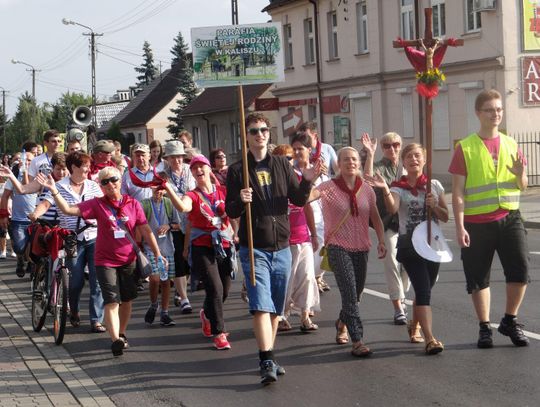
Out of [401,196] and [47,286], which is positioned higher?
[401,196]

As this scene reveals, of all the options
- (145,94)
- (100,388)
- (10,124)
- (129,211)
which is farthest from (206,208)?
(10,124)

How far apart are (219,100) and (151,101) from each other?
85.9ft

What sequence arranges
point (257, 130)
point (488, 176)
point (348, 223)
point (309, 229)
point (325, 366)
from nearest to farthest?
point (257, 130) → point (325, 366) → point (488, 176) → point (348, 223) → point (309, 229)

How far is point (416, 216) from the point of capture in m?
8.73

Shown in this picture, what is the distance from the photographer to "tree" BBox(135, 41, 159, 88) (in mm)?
123750

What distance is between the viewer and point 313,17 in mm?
43812

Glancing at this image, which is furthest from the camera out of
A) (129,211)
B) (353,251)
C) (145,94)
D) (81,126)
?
(145,94)

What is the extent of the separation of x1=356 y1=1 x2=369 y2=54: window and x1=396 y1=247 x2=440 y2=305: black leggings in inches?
1234

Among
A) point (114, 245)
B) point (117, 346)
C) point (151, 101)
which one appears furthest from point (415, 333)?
point (151, 101)

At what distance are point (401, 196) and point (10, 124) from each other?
115m

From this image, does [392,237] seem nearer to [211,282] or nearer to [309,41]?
[211,282]

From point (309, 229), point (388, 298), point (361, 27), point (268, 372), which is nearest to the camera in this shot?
point (268, 372)

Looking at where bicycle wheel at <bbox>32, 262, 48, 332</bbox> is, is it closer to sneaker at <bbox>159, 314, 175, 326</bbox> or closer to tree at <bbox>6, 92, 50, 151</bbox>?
sneaker at <bbox>159, 314, 175, 326</bbox>

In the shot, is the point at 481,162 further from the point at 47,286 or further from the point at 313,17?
the point at 313,17
